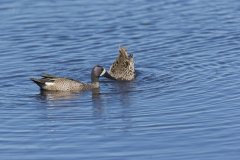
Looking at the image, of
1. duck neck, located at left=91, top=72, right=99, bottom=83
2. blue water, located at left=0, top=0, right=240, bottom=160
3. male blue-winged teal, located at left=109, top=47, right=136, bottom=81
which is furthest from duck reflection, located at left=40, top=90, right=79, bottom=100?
male blue-winged teal, located at left=109, top=47, right=136, bottom=81

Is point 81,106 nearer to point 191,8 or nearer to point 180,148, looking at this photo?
point 180,148

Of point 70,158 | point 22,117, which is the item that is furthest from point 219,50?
point 70,158

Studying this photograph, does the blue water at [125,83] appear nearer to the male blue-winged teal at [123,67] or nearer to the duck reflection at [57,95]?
the duck reflection at [57,95]

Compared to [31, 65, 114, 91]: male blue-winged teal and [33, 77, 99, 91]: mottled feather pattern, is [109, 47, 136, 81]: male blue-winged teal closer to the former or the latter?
[31, 65, 114, 91]: male blue-winged teal

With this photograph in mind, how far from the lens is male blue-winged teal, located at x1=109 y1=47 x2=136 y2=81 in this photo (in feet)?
62.8

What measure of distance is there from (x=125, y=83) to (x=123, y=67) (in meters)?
0.40

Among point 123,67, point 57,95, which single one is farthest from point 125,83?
point 57,95

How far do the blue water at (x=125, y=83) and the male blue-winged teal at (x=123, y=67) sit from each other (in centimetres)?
26

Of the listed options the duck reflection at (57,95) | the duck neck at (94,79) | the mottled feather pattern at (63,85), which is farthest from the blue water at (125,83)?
the duck neck at (94,79)

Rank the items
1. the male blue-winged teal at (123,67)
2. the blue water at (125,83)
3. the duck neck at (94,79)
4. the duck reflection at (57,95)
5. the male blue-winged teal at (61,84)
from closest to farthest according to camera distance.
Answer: the blue water at (125,83) → the duck reflection at (57,95) → the male blue-winged teal at (61,84) → the duck neck at (94,79) → the male blue-winged teal at (123,67)

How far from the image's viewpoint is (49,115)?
16016 millimetres

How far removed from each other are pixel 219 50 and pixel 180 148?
7.68 m

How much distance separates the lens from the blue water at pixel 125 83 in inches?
545

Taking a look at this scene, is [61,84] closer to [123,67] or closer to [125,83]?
[125,83]
